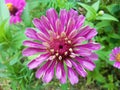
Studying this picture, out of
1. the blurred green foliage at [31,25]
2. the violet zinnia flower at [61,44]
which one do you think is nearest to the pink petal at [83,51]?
the violet zinnia flower at [61,44]

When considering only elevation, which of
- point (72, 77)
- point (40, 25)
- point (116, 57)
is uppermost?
point (40, 25)

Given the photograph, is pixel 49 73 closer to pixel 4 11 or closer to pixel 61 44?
pixel 61 44

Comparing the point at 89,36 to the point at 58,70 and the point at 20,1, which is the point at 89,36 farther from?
the point at 20,1

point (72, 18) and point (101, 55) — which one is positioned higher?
point (72, 18)

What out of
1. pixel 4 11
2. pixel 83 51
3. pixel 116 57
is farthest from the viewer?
pixel 116 57

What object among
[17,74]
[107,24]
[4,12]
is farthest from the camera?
[107,24]

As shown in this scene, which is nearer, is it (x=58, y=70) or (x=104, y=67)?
(x=58, y=70)

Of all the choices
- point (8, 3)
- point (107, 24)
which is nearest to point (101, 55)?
point (107, 24)

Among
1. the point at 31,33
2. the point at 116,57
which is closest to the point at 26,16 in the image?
the point at 31,33
